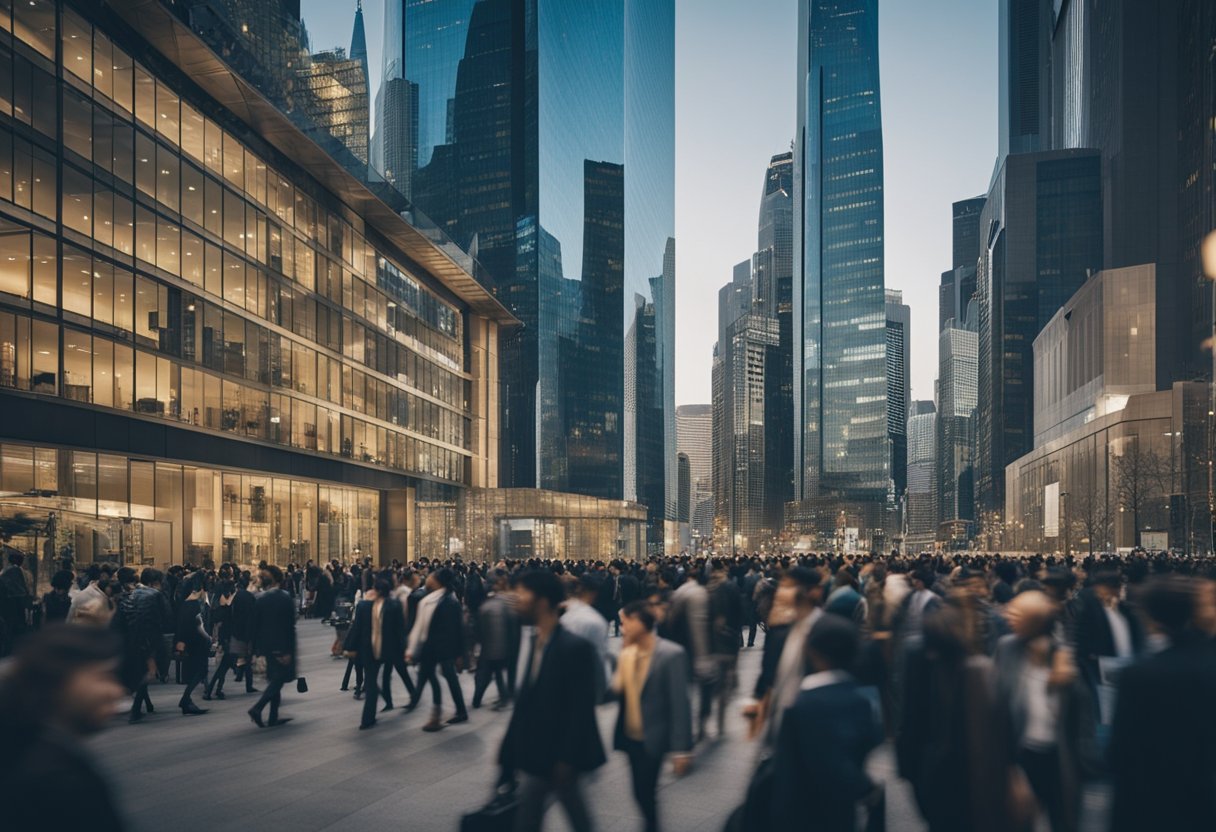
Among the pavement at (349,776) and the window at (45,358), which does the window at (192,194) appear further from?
the pavement at (349,776)

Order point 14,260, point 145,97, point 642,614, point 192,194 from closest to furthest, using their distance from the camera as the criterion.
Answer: point 642,614
point 14,260
point 145,97
point 192,194

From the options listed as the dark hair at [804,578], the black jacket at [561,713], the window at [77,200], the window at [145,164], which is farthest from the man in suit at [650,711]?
the window at [145,164]

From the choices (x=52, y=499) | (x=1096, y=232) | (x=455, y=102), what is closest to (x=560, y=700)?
(x=52, y=499)

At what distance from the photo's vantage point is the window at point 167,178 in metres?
30.6

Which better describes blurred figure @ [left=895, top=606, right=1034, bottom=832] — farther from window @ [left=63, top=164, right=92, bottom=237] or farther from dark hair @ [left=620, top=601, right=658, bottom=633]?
window @ [left=63, top=164, right=92, bottom=237]

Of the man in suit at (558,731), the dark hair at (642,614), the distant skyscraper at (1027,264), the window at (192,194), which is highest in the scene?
the distant skyscraper at (1027,264)

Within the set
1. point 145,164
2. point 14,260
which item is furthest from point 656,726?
point 145,164

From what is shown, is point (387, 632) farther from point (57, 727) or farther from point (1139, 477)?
point (1139, 477)

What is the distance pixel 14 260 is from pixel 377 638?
65.6 feet

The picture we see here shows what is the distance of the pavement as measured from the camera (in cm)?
720

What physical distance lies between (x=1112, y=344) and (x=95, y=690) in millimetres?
102616

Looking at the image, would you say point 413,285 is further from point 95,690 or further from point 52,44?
point 95,690

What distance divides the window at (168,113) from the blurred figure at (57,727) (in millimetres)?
33055

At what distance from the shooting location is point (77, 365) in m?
26.3
